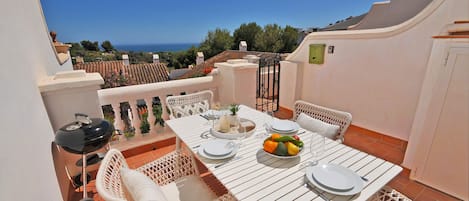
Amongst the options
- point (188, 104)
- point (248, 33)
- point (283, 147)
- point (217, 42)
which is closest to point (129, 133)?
point (188, 104)

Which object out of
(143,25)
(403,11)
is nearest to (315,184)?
(403,11)

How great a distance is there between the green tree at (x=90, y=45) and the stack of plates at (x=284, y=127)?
67.8 feet

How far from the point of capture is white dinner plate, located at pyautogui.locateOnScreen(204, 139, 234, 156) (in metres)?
1.23

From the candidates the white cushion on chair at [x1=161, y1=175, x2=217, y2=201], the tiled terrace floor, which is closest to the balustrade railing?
the tiled terrace floor

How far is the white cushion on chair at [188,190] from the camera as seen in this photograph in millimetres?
1298

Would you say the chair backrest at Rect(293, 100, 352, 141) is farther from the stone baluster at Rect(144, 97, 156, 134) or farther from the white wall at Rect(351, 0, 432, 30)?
the white wall at Rect(351, 0, 432, 30)

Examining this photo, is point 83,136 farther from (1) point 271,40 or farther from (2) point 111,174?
(1) point 271,40

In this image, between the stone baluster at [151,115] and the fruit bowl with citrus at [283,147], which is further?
the stone baluster at [151,115]

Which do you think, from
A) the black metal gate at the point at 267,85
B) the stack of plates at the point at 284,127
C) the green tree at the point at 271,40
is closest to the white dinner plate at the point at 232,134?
the stack of plates at the point at 284,127

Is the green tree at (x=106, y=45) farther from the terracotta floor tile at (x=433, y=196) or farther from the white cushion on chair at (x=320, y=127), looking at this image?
the terracotta floor tile at (x=433, y=196)

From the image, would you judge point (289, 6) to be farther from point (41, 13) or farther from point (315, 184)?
point (315, 184)

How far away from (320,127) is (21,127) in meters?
1.90

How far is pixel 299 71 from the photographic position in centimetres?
381

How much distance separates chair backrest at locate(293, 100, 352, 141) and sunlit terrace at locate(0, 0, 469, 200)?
178mm
